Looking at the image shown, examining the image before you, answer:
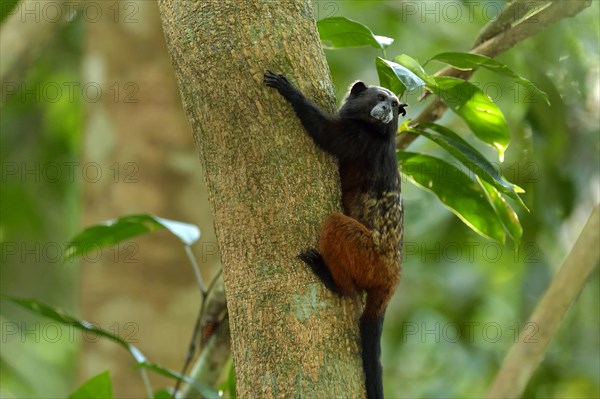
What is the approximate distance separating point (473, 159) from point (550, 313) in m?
0.72

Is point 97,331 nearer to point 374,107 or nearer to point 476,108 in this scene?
point 374,107

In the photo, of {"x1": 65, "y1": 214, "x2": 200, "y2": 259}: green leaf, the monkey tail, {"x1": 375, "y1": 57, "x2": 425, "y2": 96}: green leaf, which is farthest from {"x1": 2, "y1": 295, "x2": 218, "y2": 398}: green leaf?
{"x1": 375, "y1": 57, "x2": 425, "y2": 96}: green leaf

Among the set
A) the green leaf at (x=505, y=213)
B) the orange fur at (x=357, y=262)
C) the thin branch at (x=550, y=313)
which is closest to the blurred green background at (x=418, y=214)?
the thin branch at (x=550, y=313)

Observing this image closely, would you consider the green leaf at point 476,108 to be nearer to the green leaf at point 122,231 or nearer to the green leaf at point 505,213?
the green leaf at point 505,213

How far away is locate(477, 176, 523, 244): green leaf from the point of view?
3379mm

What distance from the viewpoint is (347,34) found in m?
3.40

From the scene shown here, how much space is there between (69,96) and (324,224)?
6.15 metres

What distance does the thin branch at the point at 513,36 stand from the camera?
333cm

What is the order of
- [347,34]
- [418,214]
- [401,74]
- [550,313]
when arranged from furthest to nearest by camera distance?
1. [418,214]
2. [347,34]
3. [550,313]
4. [401,74]

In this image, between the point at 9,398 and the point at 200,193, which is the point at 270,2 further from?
the point at 9,398

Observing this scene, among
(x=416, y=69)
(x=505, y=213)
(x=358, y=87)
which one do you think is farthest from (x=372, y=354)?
(x=358, y=87)

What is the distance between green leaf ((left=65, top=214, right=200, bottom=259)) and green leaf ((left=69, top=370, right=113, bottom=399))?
0.63 m

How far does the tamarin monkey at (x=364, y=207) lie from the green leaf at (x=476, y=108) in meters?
0.42

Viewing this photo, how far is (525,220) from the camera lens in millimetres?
5195
